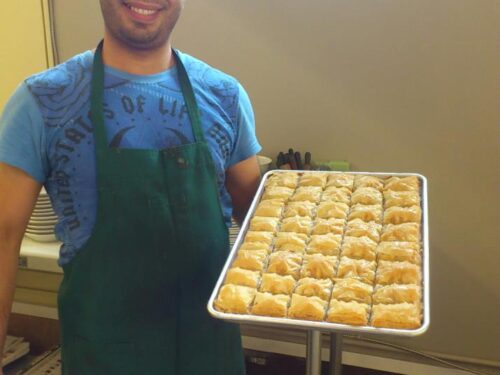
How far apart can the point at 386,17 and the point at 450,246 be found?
0.92 meters

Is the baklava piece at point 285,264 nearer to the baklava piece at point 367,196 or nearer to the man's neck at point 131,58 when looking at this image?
the baklava piece at point 367,196

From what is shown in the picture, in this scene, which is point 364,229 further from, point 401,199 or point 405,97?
point 405,97

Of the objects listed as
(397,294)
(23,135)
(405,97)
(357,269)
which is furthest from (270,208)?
(405,97)

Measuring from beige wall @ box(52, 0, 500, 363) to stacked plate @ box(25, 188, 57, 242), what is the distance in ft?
2.87

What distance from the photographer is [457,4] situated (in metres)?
1.85

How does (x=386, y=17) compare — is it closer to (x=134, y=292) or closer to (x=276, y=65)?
(x=276, y=65)

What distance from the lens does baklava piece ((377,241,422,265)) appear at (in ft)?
3.32

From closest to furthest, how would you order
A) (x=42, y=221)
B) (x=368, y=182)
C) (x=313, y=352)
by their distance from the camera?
(x=313, y=352) → (x=368, y=182) → (x=42, y=221)

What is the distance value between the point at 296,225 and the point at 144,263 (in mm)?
348

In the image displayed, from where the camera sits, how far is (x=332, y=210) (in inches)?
46.9

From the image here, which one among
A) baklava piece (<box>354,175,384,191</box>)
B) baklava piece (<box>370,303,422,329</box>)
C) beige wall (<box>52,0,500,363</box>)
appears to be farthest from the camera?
beige wall (<box>52,0,500,363</box>)

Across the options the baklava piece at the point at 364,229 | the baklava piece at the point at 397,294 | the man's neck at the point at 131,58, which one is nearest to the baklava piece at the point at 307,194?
the baklava piece at the point at 364,229

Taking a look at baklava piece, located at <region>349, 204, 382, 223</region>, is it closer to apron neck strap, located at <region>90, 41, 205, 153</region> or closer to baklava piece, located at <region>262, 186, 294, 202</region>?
baklava piece, located at <region>262, 186, 294, 202</region>

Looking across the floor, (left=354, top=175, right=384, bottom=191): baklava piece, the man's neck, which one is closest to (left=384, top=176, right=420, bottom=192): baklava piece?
(left=354, top=175, right=384, bottom=191): baklava piece
